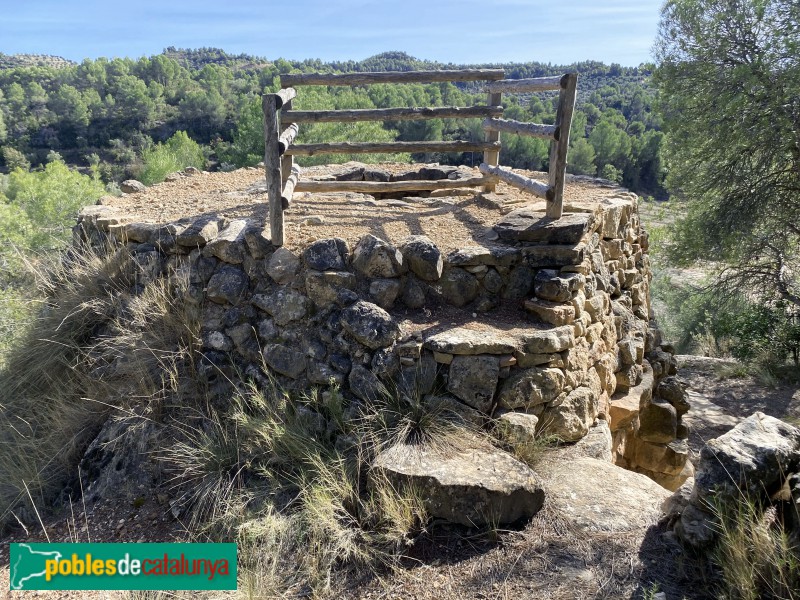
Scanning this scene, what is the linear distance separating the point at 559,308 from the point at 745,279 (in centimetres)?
797

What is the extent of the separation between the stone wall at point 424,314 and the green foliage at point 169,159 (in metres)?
21.1

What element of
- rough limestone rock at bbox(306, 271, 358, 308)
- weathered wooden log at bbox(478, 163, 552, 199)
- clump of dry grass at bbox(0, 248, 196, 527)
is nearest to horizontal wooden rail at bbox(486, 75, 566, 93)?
weathered wooden log at bbox(478, 163, 552, 199)

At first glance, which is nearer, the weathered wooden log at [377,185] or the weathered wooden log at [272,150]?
the weathered wooden log at [272,150]

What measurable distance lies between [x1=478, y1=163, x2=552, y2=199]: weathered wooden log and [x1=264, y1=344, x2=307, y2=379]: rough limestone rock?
8.38 ft

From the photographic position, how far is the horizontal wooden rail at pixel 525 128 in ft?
15.1

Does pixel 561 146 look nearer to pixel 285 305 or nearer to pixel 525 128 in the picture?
pixel 525 128

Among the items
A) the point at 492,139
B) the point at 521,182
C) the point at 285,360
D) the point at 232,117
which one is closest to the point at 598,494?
Answer: the point at 285,360

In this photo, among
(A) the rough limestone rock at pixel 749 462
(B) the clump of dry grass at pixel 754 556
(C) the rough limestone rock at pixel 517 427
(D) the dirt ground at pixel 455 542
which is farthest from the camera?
(C) the rough limestone rock at pixel 517 427

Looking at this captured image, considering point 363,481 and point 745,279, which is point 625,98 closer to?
point 745,279

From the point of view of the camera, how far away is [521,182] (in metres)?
5.33

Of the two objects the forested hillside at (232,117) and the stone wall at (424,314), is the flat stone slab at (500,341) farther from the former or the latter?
the forested hillside at (232,117)

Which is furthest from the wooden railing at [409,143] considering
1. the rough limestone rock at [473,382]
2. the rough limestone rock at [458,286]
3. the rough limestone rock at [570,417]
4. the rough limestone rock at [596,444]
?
the rough limestone rock at [596,444]

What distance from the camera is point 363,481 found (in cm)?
347

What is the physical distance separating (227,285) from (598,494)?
316 cm
